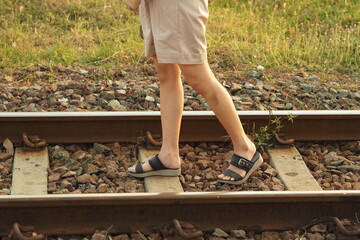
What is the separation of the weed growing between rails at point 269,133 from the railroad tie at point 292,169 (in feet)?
0.26

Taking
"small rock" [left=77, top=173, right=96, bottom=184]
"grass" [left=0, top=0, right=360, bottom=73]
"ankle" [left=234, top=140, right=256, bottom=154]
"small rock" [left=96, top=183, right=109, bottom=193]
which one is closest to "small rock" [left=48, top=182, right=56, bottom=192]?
"small rock" [left=77, top=173, right=96, bottom=184]

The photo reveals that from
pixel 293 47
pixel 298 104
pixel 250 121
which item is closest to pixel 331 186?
pixel 250 121

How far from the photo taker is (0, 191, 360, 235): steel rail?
14.8ft

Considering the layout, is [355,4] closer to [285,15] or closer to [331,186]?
[285,15]

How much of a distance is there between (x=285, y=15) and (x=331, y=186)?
4306 mm

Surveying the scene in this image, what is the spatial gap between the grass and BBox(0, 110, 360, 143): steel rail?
1.67m

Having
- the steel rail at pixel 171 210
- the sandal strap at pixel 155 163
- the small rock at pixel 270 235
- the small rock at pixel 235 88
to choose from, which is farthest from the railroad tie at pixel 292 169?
the small rock at pixel 235 88

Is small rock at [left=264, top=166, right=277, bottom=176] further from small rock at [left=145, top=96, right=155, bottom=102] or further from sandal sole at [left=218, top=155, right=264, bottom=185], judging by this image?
small rock at [left=145, top=96, right=155, bottom=102]

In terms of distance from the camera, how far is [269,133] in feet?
19.9

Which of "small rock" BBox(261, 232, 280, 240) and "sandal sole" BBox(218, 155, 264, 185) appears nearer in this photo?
"small rock" BBox(261, 232, 280, 240)

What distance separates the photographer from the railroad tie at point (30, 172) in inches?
202

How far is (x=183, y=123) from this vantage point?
5.93 metres

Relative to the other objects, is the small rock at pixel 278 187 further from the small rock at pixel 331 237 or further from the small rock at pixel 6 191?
the small rock at pixel 6 191

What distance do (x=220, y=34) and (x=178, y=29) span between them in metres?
3.84
